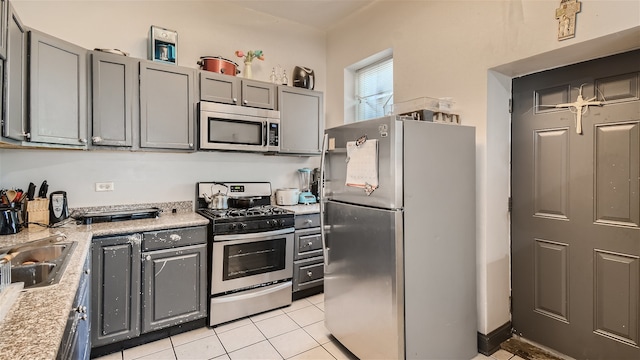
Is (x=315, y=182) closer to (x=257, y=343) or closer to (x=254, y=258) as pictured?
→ (x=254, y=258)

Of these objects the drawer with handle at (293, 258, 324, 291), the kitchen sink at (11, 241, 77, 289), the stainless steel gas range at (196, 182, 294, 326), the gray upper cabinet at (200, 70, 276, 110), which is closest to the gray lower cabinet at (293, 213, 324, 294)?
the drawer with handle at (293, 258, 324, 291)

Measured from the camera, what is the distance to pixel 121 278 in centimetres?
230

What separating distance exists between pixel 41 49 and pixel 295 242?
244 centimetres

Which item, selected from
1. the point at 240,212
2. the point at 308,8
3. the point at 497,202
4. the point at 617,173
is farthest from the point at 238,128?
Result: the point at 617,173

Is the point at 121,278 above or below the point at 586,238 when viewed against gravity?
below

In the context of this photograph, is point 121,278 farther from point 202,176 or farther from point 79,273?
point 202,176

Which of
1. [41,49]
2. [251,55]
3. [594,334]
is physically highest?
[251,55]

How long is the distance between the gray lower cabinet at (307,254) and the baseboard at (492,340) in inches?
62.4

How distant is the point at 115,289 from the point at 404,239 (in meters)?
2.10

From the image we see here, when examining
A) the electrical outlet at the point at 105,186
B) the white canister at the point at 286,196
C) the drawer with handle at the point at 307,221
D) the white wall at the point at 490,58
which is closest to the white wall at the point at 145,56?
the electrical outlet at the point at 105,186

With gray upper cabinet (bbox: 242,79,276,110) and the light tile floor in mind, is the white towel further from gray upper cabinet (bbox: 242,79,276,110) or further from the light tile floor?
gray upper cabinet (bbox: 242,79,276,110)

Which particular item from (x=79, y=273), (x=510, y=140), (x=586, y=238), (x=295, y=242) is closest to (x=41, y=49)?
(x=79, y=273)

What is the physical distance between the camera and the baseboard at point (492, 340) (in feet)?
7.54

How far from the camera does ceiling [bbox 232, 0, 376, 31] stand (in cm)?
337
